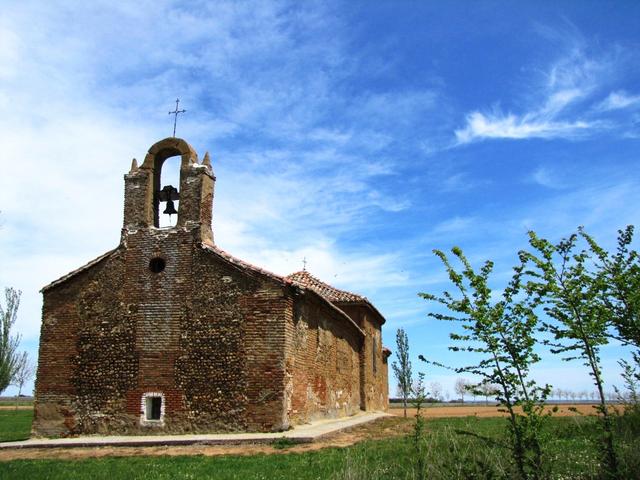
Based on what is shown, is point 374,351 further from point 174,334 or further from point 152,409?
point 152,409

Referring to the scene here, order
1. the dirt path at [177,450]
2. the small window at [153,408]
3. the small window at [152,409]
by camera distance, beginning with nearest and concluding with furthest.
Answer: the dirt path at [177,450]
the small window at [152,409]
the small window at [153,408]

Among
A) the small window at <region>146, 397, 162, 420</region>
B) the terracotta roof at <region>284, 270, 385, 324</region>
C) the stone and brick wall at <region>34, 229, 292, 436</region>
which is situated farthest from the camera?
the terracotta roof at <region>284, 270, 385, 324</region>

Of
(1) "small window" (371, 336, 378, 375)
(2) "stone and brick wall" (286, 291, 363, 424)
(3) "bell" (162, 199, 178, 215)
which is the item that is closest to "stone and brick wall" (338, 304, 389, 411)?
(1) "small window" (371, 336, 378, 375)

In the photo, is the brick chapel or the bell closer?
the brick chapel

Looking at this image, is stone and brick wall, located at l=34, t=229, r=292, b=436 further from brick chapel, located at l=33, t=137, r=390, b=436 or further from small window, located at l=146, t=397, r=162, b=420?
small window, located at l=146, t=397, r=162, b=420

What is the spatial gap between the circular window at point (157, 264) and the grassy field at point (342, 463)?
237 inches

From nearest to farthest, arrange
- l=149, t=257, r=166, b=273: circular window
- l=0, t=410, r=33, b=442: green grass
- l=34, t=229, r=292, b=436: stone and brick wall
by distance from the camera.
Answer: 1. l=34, t=229, r=292, b=436: stone and brick wall
2. l=149, t=257, r=166, b=273: circular window
3. l=0, t=410, r=33, b=442: green grass

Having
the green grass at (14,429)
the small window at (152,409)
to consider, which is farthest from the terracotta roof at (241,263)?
the green grass at (14,429)

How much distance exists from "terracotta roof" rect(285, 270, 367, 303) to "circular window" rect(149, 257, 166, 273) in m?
9.24

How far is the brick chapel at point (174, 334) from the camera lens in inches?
610

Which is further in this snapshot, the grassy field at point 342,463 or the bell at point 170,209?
the bell at point 170,209

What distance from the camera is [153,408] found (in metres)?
16.1

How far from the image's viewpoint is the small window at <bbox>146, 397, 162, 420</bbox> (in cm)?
1598

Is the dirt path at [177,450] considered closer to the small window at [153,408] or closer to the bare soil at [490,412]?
the small window at [153,408]
